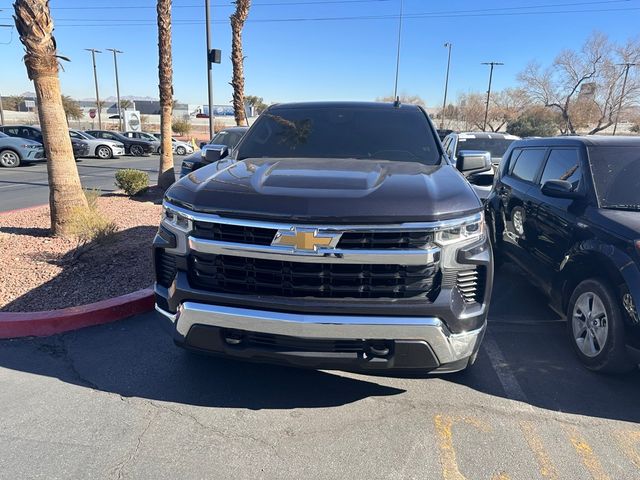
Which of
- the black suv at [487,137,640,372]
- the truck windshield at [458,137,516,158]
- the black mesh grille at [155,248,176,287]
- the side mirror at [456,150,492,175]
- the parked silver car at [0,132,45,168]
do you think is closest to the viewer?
the black mesh grille at [155,248,176,287]

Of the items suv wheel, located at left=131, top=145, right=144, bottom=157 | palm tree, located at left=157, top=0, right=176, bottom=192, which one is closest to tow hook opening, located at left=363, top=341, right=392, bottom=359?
palm tree, located at left=157, top=0, right=176, bottom=192

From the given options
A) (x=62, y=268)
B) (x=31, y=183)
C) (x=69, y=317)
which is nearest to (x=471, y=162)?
(x=69, y=317)

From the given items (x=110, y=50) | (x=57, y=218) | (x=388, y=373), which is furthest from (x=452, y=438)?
(x=110, y=50)

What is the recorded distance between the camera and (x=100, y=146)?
1048 inches

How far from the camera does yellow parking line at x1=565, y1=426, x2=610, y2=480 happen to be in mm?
2539

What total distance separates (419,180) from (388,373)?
4.04 feet

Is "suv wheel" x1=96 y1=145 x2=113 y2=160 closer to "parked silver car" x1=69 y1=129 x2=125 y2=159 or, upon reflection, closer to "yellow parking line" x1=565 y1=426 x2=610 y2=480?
"parked silver car" x1=69 y1=129 x2=125 y2=159

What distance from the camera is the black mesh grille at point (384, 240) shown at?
2570 millimetres

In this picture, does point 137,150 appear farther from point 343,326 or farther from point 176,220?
point 343,326

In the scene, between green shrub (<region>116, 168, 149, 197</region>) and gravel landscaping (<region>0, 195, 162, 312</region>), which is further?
green shrub (<region>116, 168, 149, 197</region>)

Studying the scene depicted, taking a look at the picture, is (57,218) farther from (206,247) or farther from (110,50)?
(110,50)

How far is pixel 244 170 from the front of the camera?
3324 mm

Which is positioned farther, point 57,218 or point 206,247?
point 57,218

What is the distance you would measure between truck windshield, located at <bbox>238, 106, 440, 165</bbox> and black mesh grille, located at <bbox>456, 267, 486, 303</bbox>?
1.36 m
